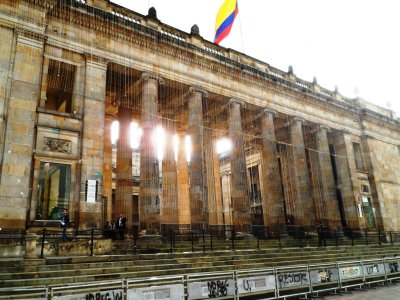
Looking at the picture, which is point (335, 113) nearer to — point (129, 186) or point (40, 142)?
point (129, 186)

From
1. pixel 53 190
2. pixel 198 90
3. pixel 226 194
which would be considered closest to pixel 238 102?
pixel 198 90

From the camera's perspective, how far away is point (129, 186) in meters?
20.0

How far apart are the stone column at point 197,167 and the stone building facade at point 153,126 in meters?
0.07

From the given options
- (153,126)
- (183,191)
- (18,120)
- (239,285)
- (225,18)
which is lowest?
(239,285)

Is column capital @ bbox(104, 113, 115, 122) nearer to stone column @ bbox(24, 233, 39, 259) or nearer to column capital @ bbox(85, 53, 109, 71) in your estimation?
column capital @ bbox(85, 53, 109, 71)

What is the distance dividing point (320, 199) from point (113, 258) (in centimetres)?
2001

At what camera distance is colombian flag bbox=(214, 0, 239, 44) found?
2223 centimetres

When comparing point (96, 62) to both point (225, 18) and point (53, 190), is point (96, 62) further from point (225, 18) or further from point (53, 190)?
point (225, 18)

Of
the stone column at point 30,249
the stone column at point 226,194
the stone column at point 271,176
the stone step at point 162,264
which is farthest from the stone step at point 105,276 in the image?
the stone column at point 226,194

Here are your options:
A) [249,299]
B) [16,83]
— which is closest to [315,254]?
[249,299]

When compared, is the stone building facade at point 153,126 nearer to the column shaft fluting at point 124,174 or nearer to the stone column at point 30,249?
the column shaft fluting at point 124,174

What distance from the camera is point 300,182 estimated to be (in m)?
24.0

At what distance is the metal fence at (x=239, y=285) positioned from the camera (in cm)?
645

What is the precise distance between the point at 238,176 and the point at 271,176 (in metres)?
3.31
